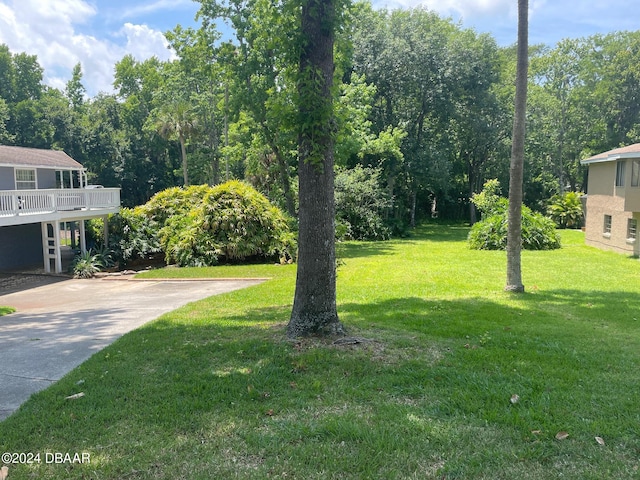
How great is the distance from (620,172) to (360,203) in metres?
11.8

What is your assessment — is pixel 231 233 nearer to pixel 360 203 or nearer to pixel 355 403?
pixel 360 203

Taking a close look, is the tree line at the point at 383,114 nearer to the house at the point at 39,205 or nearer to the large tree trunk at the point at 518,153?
the house at the point at 39,205

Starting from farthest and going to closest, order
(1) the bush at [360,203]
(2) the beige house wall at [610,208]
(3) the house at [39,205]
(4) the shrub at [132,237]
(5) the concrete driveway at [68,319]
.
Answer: (1) the bush at [360,203] → (2) the beige house wall at [610,208] → (4) the shrub at [132,237] → (3) the house at [39,205] → (5) the concrete driveway at [68,319]

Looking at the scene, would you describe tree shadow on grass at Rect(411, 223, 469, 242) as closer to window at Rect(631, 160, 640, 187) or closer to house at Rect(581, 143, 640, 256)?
house at Rect(581, 143, 640, 256)

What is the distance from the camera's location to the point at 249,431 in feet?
11.9

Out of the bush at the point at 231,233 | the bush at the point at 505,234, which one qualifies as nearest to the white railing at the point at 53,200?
the bush at the point at 231,233

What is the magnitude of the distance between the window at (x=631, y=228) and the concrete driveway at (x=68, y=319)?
15888 millimetres

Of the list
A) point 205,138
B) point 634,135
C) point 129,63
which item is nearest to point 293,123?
point 205,138

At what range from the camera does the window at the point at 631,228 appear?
1981cm

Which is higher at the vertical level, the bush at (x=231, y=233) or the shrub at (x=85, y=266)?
the bush at (x=231, y=233)

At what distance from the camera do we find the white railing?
1521 centimetres

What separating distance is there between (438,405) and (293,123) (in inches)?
137

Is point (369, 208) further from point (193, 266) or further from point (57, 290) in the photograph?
point (57, 290)

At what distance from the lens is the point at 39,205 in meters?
16.4
